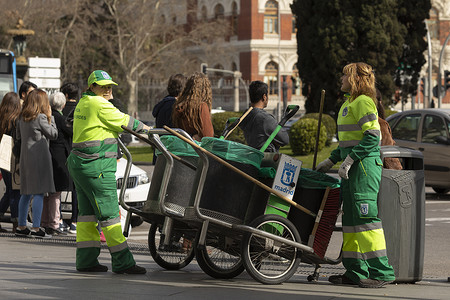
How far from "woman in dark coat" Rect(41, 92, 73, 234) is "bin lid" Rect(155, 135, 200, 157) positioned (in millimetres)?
3926

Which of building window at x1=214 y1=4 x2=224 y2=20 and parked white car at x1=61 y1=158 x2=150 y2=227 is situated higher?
building window at x1=214 y1=4 x2=224 y2=20

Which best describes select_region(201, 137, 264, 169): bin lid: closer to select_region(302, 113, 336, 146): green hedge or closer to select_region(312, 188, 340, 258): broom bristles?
select_region(312, 188, 340, 258): broom bristles

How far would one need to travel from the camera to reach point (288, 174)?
8047 mm

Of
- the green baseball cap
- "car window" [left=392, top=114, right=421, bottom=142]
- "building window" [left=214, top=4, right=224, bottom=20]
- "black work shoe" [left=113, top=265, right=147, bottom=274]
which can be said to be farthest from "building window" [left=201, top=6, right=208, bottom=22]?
"black work shoe" [left=113, top=265, right=147, bottom=274]

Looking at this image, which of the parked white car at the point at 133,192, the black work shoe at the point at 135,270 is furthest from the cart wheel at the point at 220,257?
the parked white car at the point at 133,192

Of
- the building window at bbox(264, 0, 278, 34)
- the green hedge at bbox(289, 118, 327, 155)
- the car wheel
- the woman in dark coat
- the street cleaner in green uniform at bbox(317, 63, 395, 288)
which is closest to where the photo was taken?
the street cleaner in green uniform at bbox(317, 63, 395, 288)

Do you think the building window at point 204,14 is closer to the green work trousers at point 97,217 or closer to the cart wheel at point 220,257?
the green work trousers at point 97,217

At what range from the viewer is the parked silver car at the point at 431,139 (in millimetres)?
18203

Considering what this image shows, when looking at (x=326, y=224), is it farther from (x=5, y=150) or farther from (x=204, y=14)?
(x=204, y=14)

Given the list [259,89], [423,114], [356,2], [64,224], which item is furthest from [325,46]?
[259,89]

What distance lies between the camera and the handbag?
40.6 feet

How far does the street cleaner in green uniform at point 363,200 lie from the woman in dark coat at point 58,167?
16.1 feet

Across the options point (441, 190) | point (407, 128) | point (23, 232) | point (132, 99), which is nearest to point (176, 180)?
point (23, 232)

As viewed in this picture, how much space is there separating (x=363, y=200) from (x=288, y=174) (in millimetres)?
651
